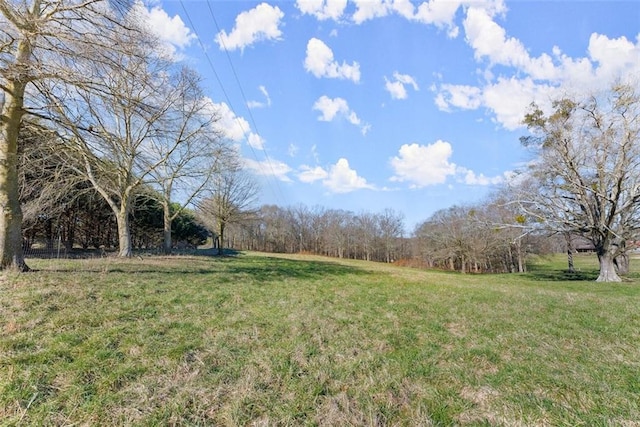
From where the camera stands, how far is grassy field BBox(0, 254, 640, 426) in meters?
2.73

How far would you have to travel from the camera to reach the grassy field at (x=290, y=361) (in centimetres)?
273

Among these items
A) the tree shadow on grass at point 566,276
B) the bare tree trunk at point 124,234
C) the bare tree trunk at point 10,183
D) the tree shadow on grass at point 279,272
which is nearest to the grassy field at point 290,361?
the bare tree trunk at point 10,183

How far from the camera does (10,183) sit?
254 inches

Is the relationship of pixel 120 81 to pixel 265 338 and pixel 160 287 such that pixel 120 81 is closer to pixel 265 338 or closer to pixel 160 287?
pixel 160 287

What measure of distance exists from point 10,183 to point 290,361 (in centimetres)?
728

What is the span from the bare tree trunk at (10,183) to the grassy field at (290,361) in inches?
34.8

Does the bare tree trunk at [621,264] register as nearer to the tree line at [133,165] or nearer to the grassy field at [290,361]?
the tree line at [133,165]

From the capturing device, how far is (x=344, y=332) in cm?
484

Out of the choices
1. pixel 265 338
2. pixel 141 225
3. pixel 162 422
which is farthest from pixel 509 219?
pixel 141 225

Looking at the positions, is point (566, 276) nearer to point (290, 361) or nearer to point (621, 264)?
point (621, 264)

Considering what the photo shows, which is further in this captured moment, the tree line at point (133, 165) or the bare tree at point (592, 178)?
the bare tree at point (592, 178)

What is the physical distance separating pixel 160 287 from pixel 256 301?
2238 millimetres

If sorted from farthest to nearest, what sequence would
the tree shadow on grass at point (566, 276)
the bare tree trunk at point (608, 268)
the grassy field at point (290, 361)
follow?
the tree shadow on grass at point (566, 276)
the bare tree trunk at point (608, 268)
the grassy field at point (290, 361)

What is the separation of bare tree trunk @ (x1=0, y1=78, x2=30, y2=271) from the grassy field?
88 centimetres
